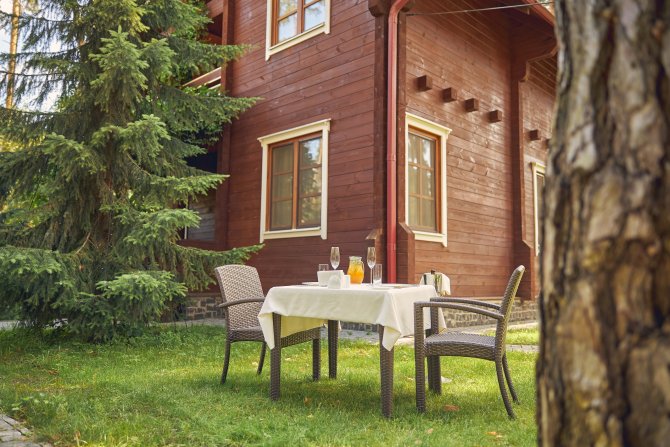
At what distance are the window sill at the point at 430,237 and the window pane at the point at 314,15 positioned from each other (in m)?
3.35

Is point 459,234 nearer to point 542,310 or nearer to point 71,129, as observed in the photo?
point 71,129

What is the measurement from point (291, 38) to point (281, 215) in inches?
104

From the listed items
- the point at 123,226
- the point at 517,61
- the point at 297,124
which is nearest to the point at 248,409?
the point at 123,226

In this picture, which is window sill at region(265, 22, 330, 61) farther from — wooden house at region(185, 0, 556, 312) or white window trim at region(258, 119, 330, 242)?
white window trim at region(258, 119, 330, 242)

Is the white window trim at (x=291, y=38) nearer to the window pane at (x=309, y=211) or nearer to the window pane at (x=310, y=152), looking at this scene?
the window pane at (x=310, y=152)

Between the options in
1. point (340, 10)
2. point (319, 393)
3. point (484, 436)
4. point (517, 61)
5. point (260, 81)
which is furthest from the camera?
point (517, 61)

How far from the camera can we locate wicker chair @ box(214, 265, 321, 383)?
3.80 meters

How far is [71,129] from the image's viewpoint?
20.2ft

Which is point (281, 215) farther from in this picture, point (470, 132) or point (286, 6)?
Result: point (286, 6)

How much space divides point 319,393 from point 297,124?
5236 mm

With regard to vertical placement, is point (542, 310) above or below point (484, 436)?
above

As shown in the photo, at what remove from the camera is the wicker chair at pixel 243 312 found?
3.80m

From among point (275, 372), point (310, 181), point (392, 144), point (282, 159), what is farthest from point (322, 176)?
point (275, 372)

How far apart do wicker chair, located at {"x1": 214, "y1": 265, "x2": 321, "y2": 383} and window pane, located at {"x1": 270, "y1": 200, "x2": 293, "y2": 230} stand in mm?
4009
